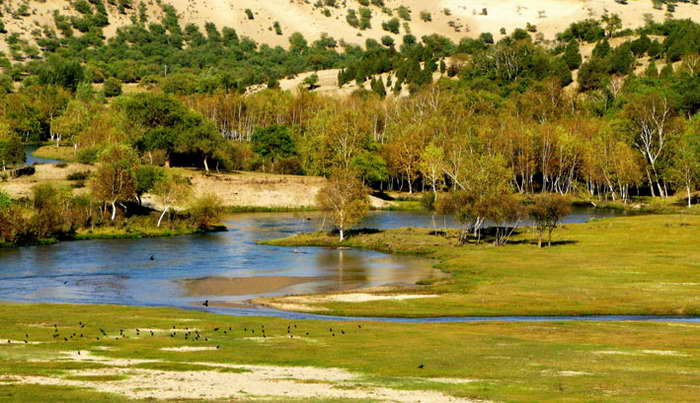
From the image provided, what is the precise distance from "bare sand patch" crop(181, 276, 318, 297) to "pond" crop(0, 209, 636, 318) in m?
0.09

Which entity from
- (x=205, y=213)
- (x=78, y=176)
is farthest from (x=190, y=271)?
(x=78, y=176)

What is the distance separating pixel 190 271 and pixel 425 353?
5229cm

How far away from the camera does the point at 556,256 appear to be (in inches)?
4353

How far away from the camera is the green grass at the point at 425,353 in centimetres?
4466

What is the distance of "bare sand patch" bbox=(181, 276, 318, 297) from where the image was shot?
3519 inches

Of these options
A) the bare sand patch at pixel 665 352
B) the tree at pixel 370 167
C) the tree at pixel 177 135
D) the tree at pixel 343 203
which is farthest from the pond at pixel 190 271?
the tree at pixel 177 135

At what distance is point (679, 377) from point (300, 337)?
23.2m

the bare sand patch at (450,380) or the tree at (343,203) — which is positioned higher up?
the tree at (343,203)

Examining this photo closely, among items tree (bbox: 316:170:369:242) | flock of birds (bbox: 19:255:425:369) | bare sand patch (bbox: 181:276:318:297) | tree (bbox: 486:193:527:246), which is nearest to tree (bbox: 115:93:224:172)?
tree (bbox: 316:170:369:242)

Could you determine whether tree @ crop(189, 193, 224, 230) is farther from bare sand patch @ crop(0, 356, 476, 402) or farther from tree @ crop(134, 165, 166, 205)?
bare sand patch @ crop(0, 356, 476, 402)

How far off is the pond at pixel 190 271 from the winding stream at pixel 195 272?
0.27 feet

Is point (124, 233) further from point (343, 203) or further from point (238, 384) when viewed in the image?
point (238, 384)

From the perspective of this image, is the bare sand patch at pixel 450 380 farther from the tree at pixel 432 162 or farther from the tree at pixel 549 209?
the tree at pixel 432 162

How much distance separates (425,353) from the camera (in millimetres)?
54812
